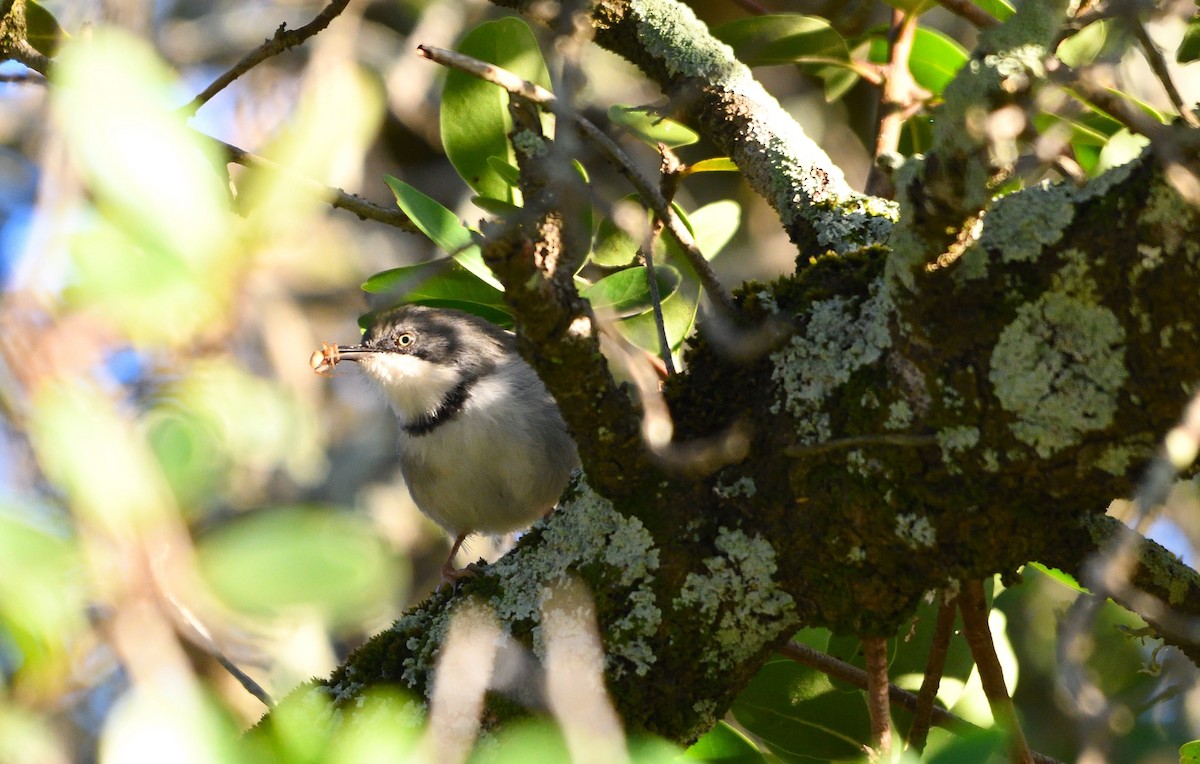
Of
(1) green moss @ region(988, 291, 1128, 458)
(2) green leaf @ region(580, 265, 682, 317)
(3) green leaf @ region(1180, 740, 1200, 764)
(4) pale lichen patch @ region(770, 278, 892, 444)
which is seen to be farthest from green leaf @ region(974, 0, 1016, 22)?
(3) green leaf @ region(1180, 740, 1200, 764)

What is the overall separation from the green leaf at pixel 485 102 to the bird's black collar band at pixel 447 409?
1226 millimetres

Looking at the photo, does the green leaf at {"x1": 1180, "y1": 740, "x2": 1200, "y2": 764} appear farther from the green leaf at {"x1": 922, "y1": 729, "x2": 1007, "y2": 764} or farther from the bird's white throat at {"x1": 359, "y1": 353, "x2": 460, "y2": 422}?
the bird's white throat at {"x1": 359, "y1": 353, "x2": 460, "y2": 422}

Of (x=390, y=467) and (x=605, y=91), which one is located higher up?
(x=605, y=91)

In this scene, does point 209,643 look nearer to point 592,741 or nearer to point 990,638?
point 592,741

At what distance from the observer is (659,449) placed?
212 centimetres

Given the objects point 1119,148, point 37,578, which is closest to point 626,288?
point 1119,148

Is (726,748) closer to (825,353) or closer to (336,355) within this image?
(825,353)

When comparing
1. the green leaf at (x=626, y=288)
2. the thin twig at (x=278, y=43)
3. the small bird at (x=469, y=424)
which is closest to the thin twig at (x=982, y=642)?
the green leaf at (x=626, y=288)

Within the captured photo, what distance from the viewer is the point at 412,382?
426 centimetres

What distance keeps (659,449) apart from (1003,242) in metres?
0.72

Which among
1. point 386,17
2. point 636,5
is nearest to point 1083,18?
point 636,5

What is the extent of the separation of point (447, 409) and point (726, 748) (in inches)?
74.2

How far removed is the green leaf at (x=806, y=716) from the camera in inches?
109

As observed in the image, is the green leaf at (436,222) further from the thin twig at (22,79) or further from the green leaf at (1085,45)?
the green leaf at (1085,45)
